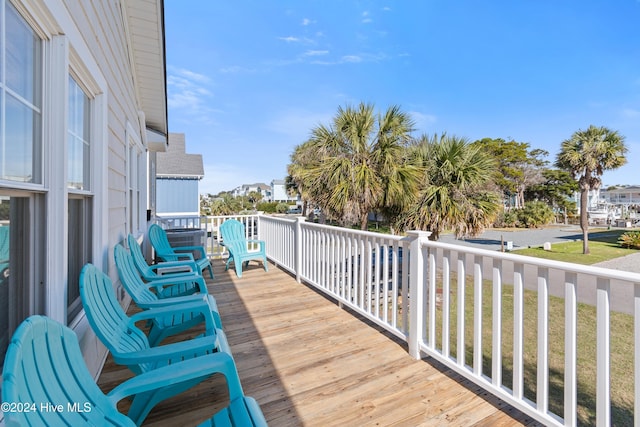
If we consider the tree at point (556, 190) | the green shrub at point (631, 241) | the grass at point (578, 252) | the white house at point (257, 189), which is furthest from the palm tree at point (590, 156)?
the white house at point (257, 189)

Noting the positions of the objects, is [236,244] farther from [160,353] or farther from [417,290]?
[160,353]

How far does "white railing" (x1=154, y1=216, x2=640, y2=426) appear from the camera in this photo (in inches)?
59.3

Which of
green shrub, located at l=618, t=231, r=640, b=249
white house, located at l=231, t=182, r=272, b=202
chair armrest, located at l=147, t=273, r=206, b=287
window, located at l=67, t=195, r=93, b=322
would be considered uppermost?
white house, located at l=231, t=182, r=272, b=202

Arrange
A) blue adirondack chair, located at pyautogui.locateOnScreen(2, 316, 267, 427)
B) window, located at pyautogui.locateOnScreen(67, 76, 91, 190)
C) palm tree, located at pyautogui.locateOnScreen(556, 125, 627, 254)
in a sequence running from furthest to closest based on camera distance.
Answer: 1. palm tree, located at pyautogui.locateOnScreen(556, 125, 627, 254)
2. window, located at pyautogui.locateOnScreen(67, 76, 91, 190)
3. blue adirondack chair, located at pyautogui.locateOnScreen(2, 316, 267, 427)

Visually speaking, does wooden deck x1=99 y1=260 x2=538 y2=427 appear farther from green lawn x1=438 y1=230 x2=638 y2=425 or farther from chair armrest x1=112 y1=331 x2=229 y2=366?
green lawn x1=438 y1=230 x2=638 y2=425

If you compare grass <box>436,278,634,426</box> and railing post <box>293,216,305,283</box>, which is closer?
grass <box>436,278,634,426</box>

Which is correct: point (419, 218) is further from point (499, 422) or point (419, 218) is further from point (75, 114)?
point (75, 114)

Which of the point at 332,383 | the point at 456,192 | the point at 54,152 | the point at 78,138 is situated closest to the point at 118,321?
the point at 54,152

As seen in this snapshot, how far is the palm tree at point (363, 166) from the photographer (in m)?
5.36

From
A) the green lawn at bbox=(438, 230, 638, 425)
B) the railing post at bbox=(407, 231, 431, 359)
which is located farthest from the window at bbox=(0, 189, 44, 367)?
the green lawn at bbox=(438, 230, 638, 425)

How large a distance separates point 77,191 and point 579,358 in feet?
19.6

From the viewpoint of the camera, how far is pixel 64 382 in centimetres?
99

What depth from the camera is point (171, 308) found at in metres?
2.01

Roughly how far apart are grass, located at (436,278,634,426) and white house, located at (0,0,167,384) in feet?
13.5
